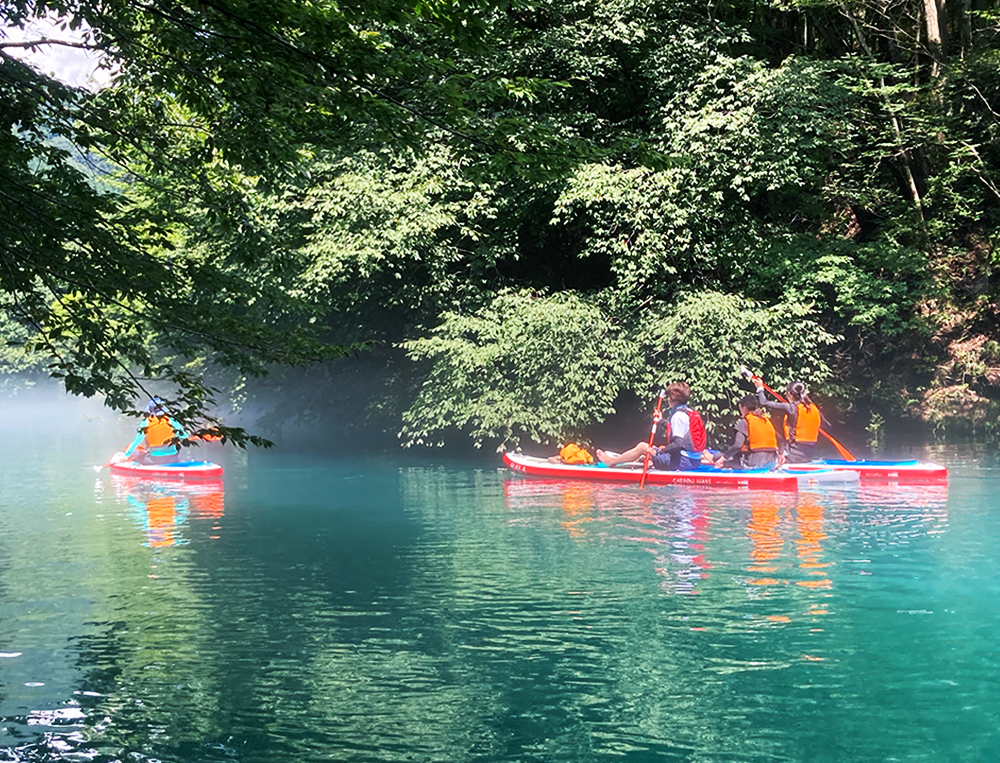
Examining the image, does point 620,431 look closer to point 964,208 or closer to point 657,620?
point 964,208

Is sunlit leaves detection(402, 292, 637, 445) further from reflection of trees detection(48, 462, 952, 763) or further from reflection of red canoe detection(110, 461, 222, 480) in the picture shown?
reflection of trees detection(48, 462, 952, 763)

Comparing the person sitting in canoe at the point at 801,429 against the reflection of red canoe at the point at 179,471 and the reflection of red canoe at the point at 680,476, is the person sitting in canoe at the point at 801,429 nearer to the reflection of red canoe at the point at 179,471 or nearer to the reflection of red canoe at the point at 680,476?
the reflection of red canoe at the point at 680,476

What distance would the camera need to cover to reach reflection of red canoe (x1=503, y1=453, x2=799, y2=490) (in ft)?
51.4

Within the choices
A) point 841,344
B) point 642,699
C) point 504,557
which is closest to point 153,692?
point 642,699

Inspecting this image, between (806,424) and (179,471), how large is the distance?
433 inches

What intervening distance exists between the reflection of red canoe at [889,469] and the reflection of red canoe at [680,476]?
0.94 metres

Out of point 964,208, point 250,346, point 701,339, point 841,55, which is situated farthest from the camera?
point 841,55

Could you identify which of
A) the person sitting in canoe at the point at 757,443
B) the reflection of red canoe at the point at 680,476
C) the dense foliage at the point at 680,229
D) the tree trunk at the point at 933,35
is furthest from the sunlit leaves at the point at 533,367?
the tree trunk at the point at 933,35

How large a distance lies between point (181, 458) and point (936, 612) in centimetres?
1778

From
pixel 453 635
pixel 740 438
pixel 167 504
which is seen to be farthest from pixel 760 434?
pixel 453 635

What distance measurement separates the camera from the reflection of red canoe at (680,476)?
15680 mm

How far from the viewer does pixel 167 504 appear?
16219mm

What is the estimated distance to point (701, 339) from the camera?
19.3m

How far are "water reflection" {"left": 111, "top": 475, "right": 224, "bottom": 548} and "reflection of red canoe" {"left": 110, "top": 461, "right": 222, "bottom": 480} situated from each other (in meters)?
0.16
